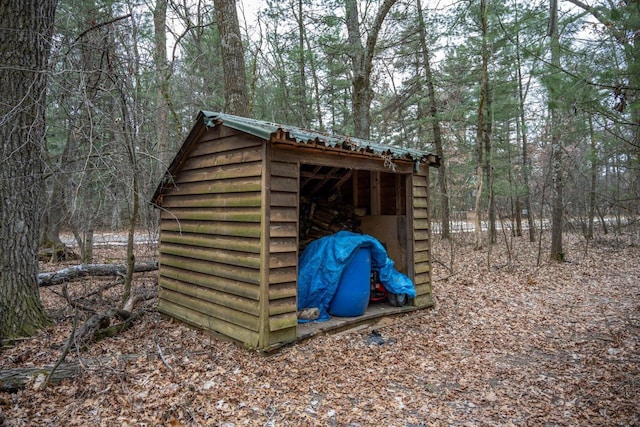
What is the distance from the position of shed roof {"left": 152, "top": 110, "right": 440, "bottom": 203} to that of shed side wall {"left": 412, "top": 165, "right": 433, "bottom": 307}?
12.9 inches

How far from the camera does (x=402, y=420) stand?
9.91 feet

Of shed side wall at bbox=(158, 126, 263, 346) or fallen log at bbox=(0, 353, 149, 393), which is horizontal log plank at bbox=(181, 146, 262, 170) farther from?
fallen log at bbox=(0, 353, 149, 393)

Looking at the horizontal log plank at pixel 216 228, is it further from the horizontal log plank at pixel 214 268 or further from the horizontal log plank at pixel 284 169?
the horizontal log plank at pixel 284 169

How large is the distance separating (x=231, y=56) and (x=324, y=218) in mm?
3590

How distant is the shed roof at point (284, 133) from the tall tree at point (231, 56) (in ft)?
7.82

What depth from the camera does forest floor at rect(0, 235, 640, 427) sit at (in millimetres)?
2988

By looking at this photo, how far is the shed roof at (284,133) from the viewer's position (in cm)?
405

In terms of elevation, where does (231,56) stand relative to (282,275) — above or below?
above

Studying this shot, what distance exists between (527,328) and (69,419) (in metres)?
5.35

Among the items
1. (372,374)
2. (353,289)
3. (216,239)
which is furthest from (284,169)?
(372,374)

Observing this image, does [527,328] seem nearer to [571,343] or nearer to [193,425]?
[571,343]

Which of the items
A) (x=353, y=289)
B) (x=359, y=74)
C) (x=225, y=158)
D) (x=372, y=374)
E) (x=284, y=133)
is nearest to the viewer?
(x=372, y=374)

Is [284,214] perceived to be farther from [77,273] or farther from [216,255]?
[77,273]

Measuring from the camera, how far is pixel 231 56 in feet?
23.8
